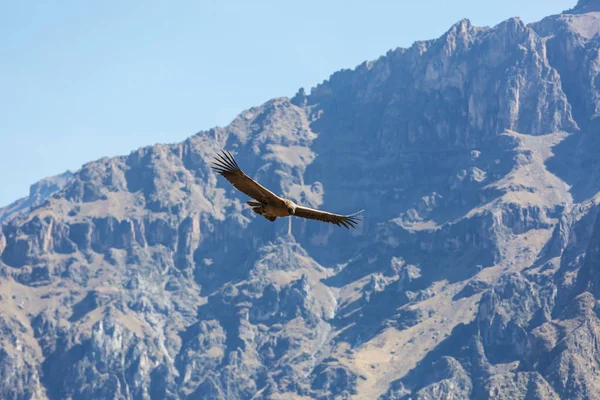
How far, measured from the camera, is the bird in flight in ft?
233

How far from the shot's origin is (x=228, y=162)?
7019cm

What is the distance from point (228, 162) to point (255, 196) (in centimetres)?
352

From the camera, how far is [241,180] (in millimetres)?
71625

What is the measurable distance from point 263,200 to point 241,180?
6.40 ft

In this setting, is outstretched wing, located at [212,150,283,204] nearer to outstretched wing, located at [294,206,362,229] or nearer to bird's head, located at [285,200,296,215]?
bird's head, located at [285,200,296,215]

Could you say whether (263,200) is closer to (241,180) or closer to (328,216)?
(241,180)

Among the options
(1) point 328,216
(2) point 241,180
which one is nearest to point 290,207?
(1) point 328,216

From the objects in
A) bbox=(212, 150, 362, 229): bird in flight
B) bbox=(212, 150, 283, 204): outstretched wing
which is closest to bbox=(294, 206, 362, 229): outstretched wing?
bbox=(212, 150, 362, 229): bird in flight

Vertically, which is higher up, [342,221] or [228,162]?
[228,162]

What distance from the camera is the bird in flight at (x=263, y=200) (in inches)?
2795

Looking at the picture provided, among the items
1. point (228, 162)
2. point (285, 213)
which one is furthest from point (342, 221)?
point (228, 162)

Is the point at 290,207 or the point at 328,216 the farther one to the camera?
the point at 328,216

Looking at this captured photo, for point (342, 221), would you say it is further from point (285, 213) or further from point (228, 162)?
point (228, 162)

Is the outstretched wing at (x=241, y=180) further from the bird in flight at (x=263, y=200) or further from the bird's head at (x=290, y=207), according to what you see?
the bird's head at (x=290, y=207)
